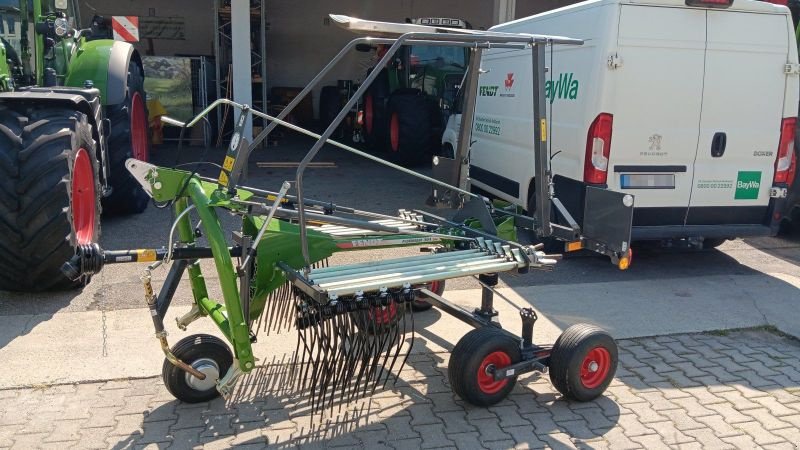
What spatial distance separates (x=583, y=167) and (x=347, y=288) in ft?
10.0

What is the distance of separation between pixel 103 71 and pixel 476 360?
5085 mm

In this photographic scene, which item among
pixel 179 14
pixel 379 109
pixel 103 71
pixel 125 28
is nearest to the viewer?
pixel 103 71

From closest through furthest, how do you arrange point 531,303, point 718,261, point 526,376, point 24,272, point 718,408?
point 718,408
point 526,376
point 24,272
point 531,303
point 718,261

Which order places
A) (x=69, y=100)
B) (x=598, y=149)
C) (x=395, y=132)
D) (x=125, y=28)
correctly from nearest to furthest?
(x=69, y=100) → (x=598, y=149) → (x=125, y=28) → (x=395, y=132)

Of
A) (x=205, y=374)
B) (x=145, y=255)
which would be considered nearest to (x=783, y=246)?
(x=205, y=374)

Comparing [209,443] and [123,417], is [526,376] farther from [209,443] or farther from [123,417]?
[123,417]

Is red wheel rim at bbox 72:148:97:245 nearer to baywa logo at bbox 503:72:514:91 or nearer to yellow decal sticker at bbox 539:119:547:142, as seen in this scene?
yellow decal sticker at bbox 539:119:547:142

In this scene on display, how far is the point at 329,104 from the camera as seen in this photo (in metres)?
15.2

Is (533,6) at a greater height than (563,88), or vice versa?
(533,6)

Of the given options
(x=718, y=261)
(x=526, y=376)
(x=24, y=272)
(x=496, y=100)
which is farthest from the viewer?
(x=496, y=100)

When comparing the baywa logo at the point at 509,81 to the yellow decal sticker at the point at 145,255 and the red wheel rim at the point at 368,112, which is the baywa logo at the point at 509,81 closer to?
the yellow decal sticker at the point at 145,255

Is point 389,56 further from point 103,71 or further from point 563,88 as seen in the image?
point 103,71

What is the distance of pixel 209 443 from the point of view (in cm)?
312

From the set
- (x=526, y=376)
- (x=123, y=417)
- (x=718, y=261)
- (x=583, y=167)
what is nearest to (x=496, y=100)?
(x=583, y=167)
